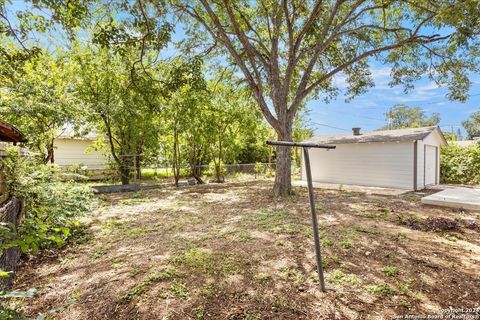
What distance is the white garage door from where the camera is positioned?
429 inches


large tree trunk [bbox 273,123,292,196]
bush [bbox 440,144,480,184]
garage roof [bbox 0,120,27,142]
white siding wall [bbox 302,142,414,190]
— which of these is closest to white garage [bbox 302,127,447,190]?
white siding wall [bbox 302,142,414,190]

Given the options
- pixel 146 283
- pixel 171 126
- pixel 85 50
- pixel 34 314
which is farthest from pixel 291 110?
pixel 85 50

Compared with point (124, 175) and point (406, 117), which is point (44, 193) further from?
point (406, 117)

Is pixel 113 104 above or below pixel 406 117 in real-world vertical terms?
below

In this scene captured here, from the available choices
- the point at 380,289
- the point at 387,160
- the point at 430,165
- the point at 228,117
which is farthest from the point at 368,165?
the point at 380,289

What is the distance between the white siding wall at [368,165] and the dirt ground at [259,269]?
5168mm

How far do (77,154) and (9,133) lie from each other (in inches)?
505

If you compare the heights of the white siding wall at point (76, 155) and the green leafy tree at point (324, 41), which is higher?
the green leafy tree at point (324, 41)

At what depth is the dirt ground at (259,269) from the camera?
92.2 inches

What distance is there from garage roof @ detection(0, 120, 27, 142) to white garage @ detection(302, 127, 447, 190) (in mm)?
11774

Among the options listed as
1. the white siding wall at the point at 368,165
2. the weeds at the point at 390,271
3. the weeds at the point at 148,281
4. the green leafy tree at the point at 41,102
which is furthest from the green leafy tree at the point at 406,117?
the weeds at the point at 148,281

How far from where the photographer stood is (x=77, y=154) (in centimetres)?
1429

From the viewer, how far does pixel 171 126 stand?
11.5m

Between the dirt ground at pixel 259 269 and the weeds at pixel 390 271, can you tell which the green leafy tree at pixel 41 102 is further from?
the weeds at pixel 390 271
